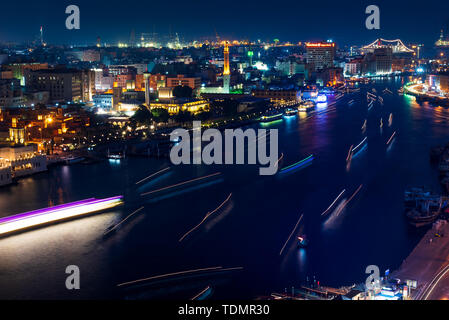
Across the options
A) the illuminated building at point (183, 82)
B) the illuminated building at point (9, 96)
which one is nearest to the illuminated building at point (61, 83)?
the illuminated building at point (9, 96)

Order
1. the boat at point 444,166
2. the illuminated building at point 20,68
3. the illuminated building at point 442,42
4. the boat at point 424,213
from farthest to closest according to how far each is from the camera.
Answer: the illuminated building at point 442,42 → the illuminated building at point 20,68 → the boat at point 444,166 → the boat at point 424,213

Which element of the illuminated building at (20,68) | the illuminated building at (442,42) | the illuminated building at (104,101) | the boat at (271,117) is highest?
the illuminated building at (442,42)

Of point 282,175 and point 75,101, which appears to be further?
point 75,101

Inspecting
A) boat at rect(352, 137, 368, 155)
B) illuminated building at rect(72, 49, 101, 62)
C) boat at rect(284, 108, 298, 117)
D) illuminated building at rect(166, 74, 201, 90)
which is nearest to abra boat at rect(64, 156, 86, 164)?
Result: boat at rect(352, 137, 368, 155)

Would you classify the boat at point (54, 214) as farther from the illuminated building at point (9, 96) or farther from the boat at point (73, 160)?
the illuminated building at point (9, 96)

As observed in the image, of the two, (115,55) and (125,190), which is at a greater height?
(115,55)
